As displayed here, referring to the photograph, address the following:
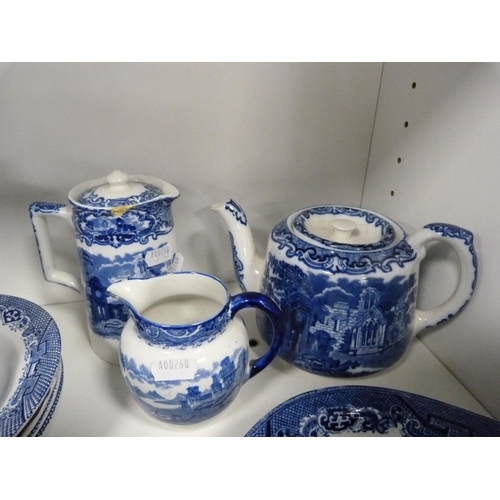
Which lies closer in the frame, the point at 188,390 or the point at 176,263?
Result: the point at 188,390

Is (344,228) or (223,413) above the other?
(344,228)

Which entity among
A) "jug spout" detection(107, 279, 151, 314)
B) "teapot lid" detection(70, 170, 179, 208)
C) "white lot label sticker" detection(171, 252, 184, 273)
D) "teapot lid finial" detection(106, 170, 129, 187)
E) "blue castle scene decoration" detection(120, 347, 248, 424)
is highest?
"teapot lid finial" detection(106, 170, 129, 187)

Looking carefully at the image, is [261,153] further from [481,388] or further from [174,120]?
[481,388]

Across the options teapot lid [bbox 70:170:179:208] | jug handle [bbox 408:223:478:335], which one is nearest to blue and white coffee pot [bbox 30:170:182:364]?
teapot lid [bbox 70:170:179:208]

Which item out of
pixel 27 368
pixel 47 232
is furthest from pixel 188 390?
pixel 47 232

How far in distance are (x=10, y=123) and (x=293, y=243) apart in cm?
33

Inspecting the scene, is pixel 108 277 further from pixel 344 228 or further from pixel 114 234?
pixel 344 228

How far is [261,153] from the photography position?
0.58m

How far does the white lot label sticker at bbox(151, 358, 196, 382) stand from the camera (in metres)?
0.36

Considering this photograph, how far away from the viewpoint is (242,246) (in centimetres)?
49

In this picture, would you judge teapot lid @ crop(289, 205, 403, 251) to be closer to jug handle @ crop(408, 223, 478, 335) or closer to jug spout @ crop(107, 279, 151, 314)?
jug handle @ crop(408, 223, 478, 335)

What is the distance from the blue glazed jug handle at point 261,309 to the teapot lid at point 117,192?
5.0 inches

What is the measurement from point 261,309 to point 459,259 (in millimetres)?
207

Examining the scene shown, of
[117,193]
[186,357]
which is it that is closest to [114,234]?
[117,193]
